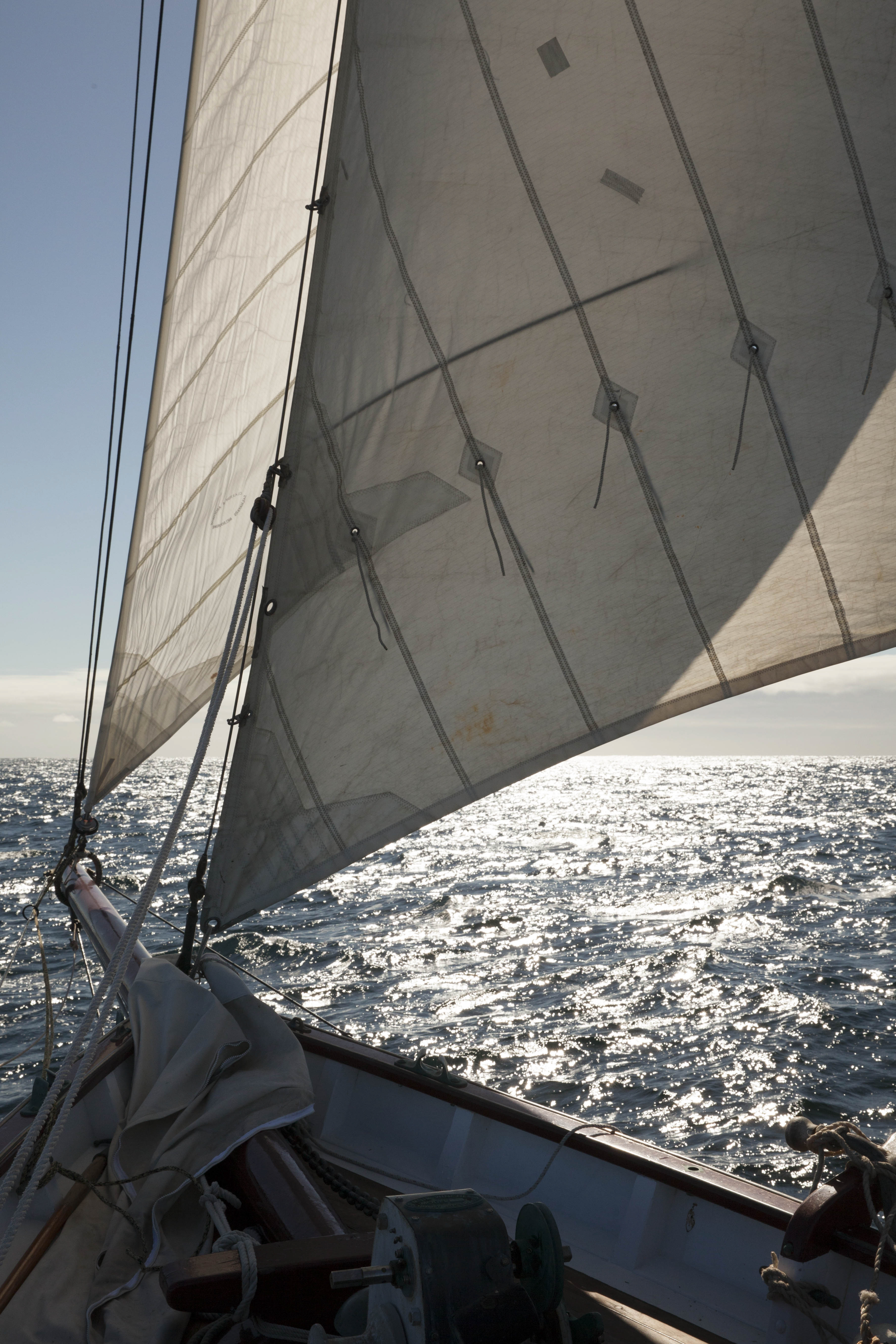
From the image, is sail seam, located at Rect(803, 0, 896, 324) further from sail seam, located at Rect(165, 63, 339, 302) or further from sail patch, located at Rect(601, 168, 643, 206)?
sail seam, located at Rect(165, 63, 339, 302)

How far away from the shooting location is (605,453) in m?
3.95

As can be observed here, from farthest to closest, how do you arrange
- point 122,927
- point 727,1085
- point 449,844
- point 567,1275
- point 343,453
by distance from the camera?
point 449,844 → point 727,1085 → point 122,927 → point 343,453 → point 567,1275

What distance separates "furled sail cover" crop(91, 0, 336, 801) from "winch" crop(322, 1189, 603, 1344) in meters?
3.65

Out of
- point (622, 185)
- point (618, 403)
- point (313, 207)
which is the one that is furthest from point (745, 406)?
point (313, 207)

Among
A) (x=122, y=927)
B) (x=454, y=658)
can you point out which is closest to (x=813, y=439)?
(x=454, y=658)

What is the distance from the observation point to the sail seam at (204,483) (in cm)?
501

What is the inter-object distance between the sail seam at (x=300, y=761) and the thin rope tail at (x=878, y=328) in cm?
289

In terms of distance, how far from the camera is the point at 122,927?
5453mm

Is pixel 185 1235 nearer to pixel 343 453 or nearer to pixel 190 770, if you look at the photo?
pixel 190 770

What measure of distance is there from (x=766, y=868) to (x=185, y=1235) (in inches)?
1042

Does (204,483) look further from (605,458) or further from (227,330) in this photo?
(605,458)

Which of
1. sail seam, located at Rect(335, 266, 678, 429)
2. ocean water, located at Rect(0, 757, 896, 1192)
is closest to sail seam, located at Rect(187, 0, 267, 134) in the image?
sail seam, located at Rect(335, 266, 678, 429)

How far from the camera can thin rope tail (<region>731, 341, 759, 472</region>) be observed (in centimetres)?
384

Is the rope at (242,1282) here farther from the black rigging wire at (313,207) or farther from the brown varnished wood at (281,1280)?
the black rigging wire at (313,207)
